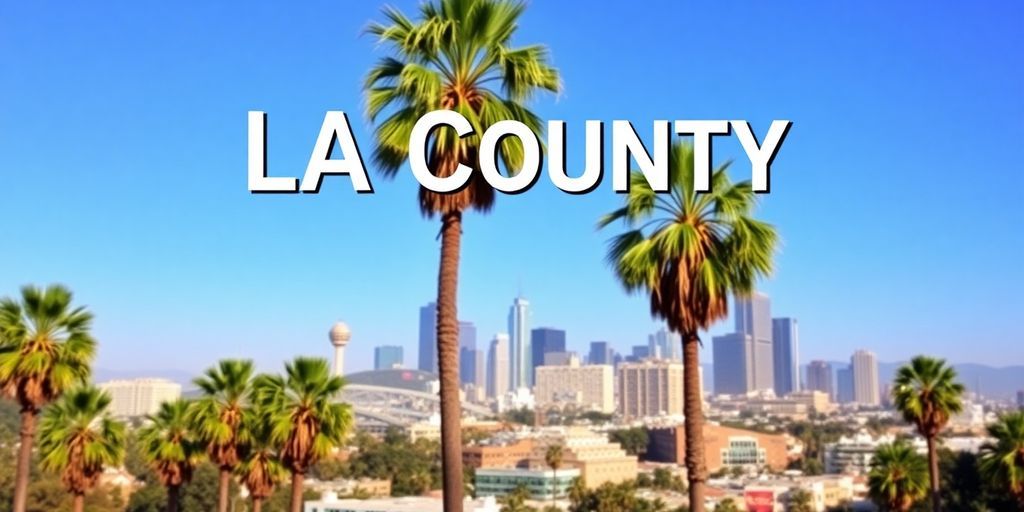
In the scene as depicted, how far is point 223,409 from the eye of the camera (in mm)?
25188

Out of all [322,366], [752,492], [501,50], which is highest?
[501,50]

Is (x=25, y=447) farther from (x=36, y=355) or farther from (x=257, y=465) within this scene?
(x=257, y=465)

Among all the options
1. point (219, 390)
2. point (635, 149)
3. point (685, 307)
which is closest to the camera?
point (635, 149)

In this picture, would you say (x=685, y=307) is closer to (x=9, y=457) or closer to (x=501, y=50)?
(x=501, y=50)

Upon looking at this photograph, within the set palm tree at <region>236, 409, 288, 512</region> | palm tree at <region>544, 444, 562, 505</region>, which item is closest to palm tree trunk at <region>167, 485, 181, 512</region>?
palm tree at <region>236, 409, 288, 512</region>

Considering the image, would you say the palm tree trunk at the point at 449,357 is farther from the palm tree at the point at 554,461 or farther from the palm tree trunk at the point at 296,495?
the palm tree at the point at 554,461

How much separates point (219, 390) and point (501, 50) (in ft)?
52.1

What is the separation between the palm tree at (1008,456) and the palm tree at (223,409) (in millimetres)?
20805

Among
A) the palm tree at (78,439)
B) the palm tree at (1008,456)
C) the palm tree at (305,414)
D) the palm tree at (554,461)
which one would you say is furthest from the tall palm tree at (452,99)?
the palm tree at (554,461)

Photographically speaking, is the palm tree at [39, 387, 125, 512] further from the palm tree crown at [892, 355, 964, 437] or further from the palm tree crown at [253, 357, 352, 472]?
the palm tree crown at [892, 355, 964, 437]

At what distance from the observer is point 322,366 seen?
75.5 ft

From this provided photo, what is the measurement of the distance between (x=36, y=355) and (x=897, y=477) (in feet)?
84.6

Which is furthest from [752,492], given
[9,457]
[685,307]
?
[685,307]

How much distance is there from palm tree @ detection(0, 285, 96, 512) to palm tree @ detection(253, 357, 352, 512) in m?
4.16
